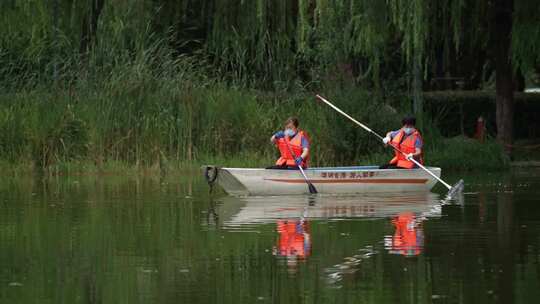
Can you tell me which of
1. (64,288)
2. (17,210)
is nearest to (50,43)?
(17,210)

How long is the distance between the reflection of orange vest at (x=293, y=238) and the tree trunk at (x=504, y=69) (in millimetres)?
13418

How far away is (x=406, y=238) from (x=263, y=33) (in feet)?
51.8

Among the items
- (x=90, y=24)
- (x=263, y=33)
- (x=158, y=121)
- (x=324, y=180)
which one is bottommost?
(x=324, y=180)

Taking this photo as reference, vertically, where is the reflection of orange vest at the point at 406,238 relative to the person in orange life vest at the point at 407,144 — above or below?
below

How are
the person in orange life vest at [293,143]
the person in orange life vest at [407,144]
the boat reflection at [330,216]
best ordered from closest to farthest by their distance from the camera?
the boat reflection at [330,216] < the person in orange life vest at [293,143] < the person in orange life vest at [407,144]

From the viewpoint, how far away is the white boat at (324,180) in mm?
24531

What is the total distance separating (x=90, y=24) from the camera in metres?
32.4

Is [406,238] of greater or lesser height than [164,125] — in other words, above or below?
below

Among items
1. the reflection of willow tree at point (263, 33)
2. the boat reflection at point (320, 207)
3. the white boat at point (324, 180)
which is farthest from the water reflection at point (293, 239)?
the reflection of willow tree at point (263, 33)

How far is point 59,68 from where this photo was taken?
104 feet

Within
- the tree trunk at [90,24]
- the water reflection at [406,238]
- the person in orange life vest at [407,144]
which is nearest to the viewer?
the water reflection at [406,238]

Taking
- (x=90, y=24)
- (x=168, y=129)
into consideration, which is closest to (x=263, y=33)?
(x=168, y=129)

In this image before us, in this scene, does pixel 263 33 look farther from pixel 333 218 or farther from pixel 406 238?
pixel 406 238

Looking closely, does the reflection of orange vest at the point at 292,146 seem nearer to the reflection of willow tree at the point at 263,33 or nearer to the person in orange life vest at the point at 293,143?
the person in orange life vest at the point at 293,143
